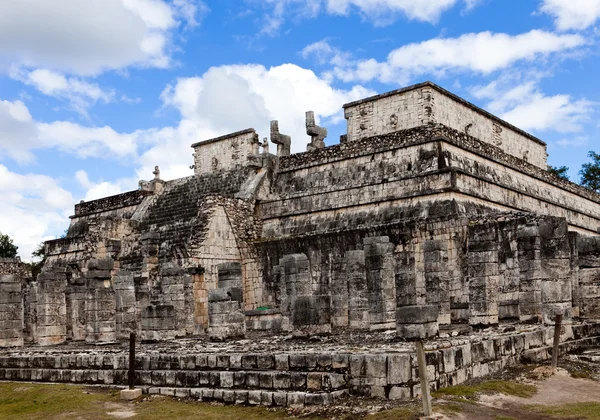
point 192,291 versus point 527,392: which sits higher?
point 192,291

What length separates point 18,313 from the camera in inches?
712

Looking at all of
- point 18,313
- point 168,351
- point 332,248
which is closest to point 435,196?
point 332,248

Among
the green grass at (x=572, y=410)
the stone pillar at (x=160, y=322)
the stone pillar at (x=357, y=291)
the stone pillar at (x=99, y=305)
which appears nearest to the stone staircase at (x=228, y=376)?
the green grass at (x=572, y=410)

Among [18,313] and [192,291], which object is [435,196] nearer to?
[192,291]

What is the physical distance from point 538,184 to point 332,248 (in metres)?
9.04

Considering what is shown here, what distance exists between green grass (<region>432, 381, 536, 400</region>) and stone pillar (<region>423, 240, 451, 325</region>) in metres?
5.12

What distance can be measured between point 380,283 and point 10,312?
9843 millimetres

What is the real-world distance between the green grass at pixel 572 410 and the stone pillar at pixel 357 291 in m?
6.35

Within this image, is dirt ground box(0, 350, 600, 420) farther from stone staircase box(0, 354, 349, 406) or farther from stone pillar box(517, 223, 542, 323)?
stone pillar box(517, 223, 542, 323)

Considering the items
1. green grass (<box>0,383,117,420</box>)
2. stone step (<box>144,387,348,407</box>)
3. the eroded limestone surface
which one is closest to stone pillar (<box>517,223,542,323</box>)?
the eroded limestone surface

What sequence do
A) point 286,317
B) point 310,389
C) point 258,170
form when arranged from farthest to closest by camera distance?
1. point 258,170
2. point 286,317
3. point 310,389

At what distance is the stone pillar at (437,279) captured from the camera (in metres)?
14.6

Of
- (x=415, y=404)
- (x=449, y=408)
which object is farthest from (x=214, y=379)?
(x=449, y=408)

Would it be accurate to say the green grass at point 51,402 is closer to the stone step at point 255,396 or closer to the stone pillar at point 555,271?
the stone step at point 255,396
